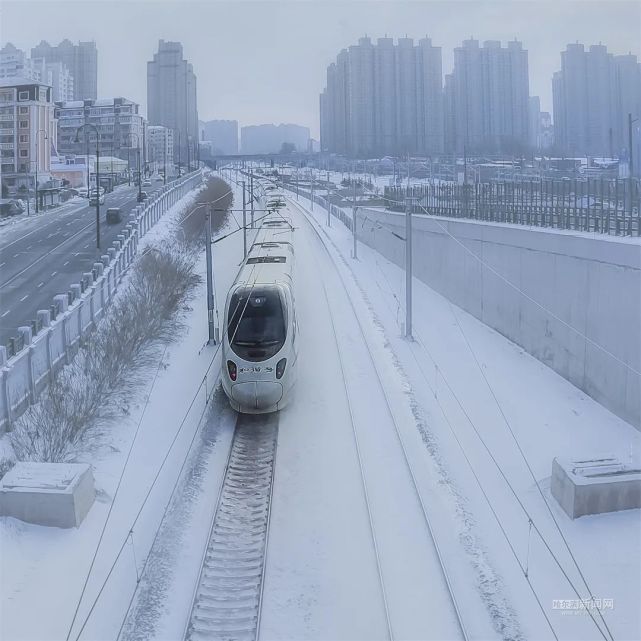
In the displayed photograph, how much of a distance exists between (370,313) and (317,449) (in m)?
10.6

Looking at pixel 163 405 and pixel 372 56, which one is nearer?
pixel 163 405

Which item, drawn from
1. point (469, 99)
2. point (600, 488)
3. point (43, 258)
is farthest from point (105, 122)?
point (600, 488)

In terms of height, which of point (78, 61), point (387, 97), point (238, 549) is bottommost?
point (238, 549)

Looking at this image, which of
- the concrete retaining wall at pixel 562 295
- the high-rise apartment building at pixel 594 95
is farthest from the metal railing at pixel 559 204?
the high-rise apartment building at pixel 594 95

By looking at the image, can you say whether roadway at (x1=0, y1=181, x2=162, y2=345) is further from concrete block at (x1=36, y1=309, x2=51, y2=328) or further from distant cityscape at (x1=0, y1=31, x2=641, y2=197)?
distant cityscape at (x1=0, y1=31, x2=641, y2=197)

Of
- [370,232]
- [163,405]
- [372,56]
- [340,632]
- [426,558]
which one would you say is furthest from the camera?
[372,56]

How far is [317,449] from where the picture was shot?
11258 mm

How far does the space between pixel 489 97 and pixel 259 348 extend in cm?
7645

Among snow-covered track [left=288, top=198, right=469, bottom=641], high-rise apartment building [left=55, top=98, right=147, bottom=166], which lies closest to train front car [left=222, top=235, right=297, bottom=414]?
snow-covered track [left=288, top=198, right=469, bottom=641]

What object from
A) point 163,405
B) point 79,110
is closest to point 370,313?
point 163,405

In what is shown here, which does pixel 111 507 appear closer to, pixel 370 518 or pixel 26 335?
pixel 370 518

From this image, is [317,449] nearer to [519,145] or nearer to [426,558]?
[426,558]

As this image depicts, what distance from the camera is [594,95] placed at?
72375 millimetres

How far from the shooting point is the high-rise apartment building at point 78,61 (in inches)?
5787
